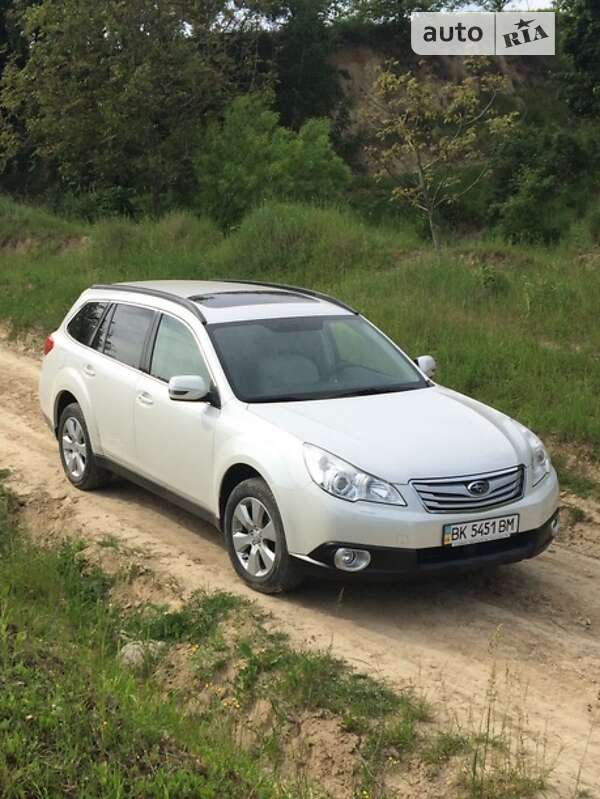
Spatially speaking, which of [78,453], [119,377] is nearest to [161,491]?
[119,377]

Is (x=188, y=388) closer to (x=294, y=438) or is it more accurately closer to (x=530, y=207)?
(x=294, y=438)

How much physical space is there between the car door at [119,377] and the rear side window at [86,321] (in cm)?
26

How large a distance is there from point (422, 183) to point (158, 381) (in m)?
9.77

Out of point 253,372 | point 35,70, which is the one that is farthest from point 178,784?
point 35,70

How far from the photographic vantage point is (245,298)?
22.7ft

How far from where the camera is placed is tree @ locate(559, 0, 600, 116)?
2577 cm

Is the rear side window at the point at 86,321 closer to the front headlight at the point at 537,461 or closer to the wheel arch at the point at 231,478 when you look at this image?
the wheel arch at the point at 231,478

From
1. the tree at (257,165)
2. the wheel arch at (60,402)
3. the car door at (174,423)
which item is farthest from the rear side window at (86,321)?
the tree at (257,165)

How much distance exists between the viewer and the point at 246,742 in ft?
13.7

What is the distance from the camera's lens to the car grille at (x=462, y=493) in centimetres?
512

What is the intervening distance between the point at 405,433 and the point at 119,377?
248cm

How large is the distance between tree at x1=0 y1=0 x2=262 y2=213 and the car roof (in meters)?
14.6

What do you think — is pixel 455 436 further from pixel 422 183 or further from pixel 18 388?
pixel 422 183

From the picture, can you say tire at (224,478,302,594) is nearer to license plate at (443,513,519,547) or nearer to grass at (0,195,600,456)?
license plate at (443,513,519,547)
